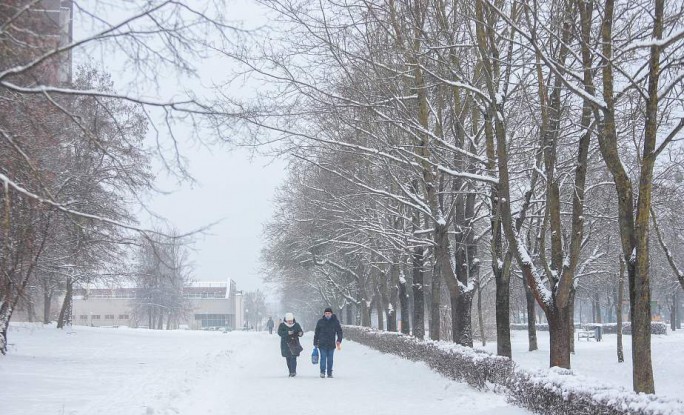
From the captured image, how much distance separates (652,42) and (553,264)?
18.5ft

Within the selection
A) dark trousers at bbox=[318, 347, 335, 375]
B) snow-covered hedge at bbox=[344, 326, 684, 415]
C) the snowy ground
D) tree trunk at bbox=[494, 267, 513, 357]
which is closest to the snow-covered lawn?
tree trunk at bbox=[494, 267, 513, 357]

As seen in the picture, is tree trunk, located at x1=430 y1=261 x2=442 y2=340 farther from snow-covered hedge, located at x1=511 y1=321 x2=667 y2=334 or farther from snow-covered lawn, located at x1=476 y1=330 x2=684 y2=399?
snow-covered hedge, located at x1=511 y1=321 x2=667 y2=334

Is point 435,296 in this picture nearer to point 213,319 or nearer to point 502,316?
point 502,316

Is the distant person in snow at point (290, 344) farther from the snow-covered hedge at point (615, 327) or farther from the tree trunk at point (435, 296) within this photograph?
the snow-covered hedge at point (615, 327)

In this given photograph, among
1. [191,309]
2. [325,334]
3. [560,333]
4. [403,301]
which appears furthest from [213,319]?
[560,333]

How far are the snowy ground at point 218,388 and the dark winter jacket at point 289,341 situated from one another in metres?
0.57

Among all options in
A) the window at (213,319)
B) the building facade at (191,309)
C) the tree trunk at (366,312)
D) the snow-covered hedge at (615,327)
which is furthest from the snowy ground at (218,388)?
the window at (213,319)

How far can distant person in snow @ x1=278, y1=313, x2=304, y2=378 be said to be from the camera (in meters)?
18.2

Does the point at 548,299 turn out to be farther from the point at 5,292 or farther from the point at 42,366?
the point at 42,366

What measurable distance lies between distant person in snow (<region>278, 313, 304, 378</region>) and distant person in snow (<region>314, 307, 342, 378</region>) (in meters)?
0.46

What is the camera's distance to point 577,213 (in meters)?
13.4

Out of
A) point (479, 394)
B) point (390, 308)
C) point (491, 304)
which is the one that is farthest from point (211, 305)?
point (479, 394)

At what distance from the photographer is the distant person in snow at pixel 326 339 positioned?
59.7ft

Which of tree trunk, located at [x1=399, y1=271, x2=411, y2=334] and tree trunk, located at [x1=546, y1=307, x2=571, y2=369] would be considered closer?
tree trunk, located at [x1=546, y1=307, x2=571, y2=369]
